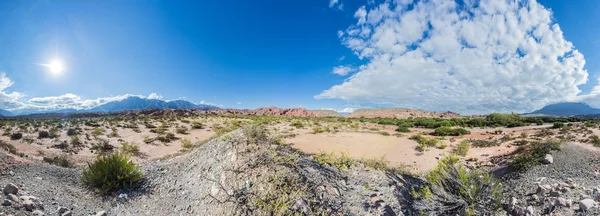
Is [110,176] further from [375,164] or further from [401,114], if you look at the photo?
[401,114]

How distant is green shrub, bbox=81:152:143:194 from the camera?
17.9ft

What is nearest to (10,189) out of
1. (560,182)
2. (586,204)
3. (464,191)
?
(464,191)

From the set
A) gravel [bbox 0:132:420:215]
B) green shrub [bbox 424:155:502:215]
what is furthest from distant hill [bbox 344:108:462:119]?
gravel [bbox 0:132:420:215]

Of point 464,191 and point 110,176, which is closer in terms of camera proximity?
point 464,191

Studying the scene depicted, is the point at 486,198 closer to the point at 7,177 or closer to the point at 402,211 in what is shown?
the point at 402,211

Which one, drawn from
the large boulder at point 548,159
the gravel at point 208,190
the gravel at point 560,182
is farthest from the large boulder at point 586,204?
the large boulder at point 548,159

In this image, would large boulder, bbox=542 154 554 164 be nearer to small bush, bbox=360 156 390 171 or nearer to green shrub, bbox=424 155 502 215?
green shrub, bbox=424 155 502 215

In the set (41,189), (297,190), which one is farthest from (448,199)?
(41,189)

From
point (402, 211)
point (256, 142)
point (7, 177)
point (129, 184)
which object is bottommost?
point (402, 211)

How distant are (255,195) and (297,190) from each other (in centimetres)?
79

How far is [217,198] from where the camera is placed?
15.2 ft

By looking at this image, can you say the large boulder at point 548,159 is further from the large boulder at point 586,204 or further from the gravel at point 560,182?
the large boulder at point 586,204

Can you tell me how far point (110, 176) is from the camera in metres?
5.61

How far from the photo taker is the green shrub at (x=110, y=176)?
5469 millimetres
